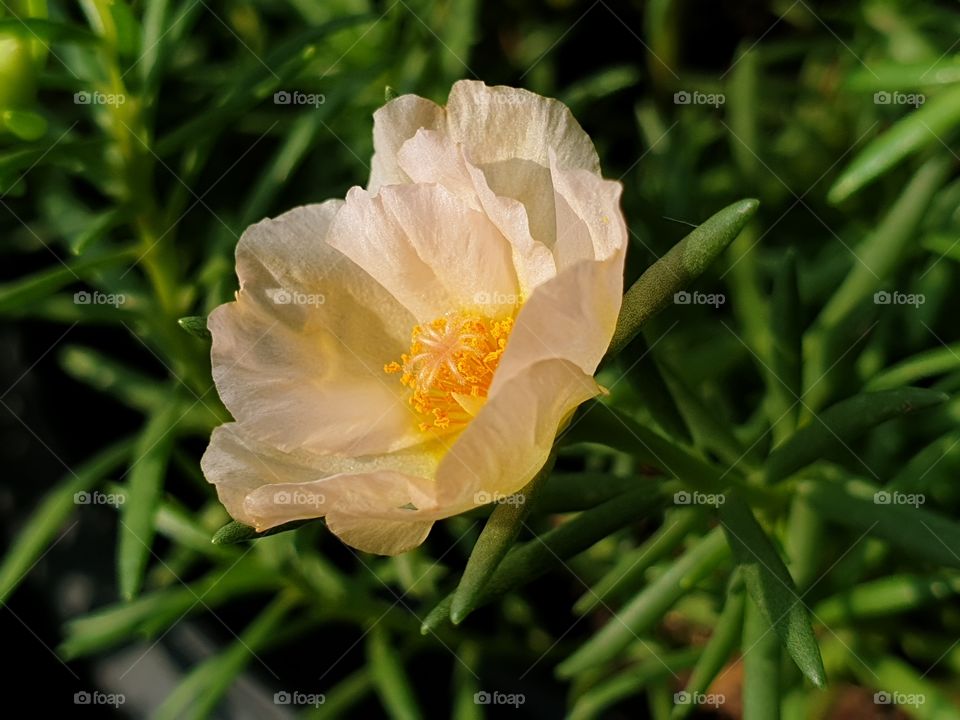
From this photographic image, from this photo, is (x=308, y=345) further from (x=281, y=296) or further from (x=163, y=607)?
(x=163, y=607)

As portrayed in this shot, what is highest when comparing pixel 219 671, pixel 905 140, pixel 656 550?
pixel 905 140

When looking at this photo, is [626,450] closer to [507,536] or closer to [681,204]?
[507,536]

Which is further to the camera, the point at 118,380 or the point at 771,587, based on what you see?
the point at 118,380

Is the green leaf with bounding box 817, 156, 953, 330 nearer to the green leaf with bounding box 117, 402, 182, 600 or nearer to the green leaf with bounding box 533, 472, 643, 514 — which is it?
the green leaf with bounding box 533, 472, 643, 514

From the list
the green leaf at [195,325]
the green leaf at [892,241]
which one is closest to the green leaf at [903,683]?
the green leaf at [892,241]

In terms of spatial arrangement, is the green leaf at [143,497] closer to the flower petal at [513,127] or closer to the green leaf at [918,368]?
the flower petal at [513,127]

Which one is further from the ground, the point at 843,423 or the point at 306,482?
the point at 306,482

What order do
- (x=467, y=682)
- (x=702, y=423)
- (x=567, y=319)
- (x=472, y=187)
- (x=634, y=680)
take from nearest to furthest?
(x=567, y=319), (x=472, y=187), (x=702, y=423), (x=634, y=680), (x=467, y=682)

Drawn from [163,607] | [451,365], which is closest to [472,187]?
[451,365]

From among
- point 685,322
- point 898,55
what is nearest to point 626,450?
point 685,322
